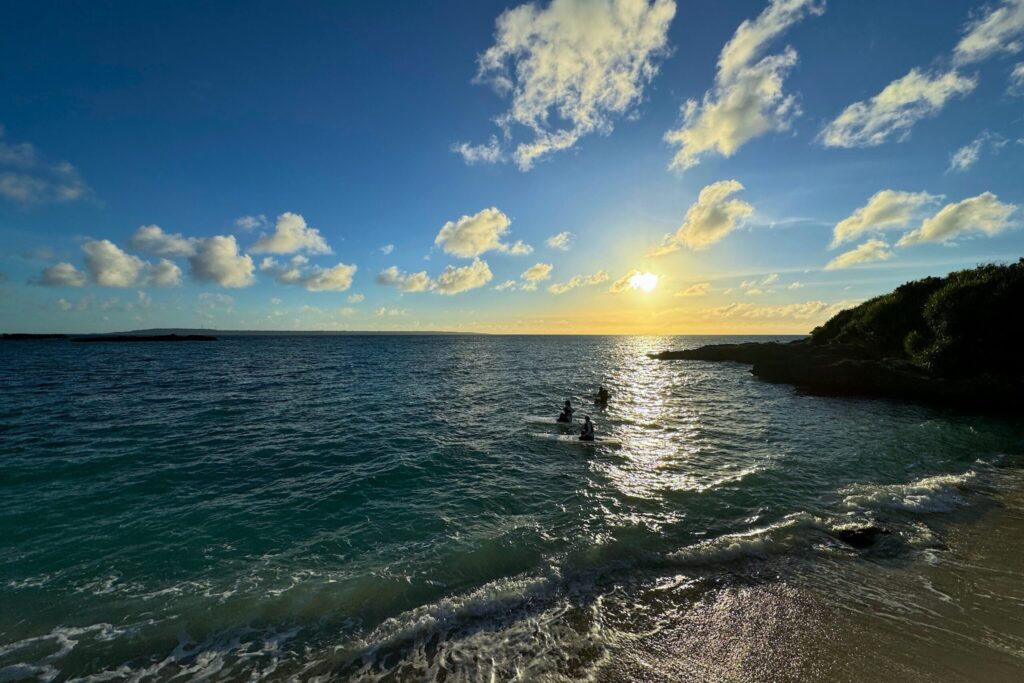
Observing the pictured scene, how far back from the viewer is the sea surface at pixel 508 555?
8148 mm

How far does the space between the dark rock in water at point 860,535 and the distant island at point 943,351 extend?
33920mm

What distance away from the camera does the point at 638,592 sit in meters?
10.1

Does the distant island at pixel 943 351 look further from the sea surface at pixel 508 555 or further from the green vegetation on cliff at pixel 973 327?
the sea surface at pixel 508 555

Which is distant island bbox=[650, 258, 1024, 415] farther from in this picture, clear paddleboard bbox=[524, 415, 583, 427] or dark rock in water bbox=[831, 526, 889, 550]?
dark rock in water bbox=[831, 526, 889, 550]

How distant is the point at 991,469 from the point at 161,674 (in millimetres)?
32173

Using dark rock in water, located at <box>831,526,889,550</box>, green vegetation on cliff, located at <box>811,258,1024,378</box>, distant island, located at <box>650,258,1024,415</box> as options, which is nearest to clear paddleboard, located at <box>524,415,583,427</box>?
dark rock in water, located at <box>831,526,889,550</box>

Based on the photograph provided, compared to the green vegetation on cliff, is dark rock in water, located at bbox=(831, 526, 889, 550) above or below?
below

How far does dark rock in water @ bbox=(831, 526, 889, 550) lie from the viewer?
12.0 metres

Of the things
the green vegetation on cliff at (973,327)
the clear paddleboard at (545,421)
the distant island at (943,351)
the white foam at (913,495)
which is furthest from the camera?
the green vegetation on cliff at (973,327)

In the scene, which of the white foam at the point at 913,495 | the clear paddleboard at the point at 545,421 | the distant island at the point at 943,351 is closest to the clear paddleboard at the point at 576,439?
the clear paddleboard at the point at 545,421

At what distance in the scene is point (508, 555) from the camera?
12086 millimetres

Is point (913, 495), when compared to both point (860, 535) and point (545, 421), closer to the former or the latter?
point (860, 535)

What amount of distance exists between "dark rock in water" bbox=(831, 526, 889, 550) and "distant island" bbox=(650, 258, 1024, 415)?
1335 inches

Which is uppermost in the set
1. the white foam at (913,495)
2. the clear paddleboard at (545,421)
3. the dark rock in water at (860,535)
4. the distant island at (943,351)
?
the distant island at (943,351)
